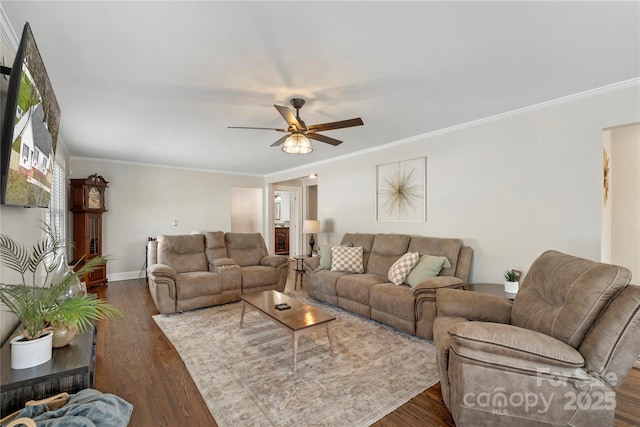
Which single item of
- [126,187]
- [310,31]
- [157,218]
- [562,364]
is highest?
[310,31]

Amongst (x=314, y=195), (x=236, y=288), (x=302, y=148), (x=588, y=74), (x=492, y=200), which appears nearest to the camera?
(x=588, y=74)

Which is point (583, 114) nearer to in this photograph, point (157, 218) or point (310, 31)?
point (310, 31)

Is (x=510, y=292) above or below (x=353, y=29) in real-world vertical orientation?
below

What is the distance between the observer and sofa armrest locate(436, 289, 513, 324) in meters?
2.16

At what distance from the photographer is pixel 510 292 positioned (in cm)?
267

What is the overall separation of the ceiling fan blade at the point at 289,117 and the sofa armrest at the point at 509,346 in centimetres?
198

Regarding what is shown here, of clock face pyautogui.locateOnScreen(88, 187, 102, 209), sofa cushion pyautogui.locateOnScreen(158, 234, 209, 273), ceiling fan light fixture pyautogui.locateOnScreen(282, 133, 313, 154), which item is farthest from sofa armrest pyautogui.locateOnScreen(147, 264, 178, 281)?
clock face pyautogui.locateOnScreen(88, 187, 102, 209)

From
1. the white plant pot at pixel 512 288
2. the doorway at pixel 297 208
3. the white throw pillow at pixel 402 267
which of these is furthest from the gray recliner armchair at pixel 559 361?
the doorway at pixel 297 208

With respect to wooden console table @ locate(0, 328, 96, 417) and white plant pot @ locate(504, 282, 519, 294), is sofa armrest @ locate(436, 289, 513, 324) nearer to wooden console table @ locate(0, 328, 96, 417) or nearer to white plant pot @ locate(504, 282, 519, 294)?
white plant pot @ locate(504, 282, 519, 294)

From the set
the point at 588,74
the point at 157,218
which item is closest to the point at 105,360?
the point at 157,218

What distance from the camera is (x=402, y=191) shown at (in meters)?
4.28

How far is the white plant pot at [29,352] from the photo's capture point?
131cm

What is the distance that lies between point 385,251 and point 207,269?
8.94 ft

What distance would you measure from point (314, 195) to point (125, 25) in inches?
284
